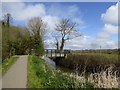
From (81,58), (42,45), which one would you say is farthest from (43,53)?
(81,58)

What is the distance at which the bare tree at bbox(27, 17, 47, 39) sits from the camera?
54350 mm

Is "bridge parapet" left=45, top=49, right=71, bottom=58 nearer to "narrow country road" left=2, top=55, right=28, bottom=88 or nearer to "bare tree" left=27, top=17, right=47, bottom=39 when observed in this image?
"bare tree" left=27, top=17, right=47, bottom=39

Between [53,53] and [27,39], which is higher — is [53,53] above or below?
below

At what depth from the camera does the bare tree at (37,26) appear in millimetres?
54350

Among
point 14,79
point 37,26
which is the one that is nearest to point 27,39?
point 37,26

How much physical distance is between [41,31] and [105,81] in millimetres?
44437

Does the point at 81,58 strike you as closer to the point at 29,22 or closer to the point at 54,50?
the point at 54,50

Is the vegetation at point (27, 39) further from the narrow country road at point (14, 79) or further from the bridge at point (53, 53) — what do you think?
the narrow country road at point (14, 79)

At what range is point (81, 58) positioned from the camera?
3347 cm

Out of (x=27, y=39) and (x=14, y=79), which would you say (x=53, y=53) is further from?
(x=14, y=79)

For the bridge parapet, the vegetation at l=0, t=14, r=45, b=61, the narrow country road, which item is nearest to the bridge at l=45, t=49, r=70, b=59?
the bridge parapet

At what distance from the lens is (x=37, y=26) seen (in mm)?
55656

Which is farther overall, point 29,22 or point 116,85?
point 29,22

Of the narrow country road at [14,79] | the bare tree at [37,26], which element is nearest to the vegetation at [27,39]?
the bare tree at [37,26]
